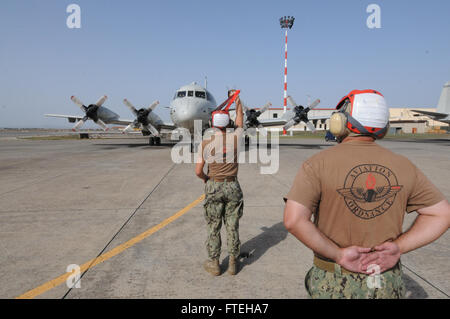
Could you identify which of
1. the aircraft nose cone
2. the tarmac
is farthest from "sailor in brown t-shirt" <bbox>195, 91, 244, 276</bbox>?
the aircraft nose cone

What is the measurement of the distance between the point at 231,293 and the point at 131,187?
19.6 ft

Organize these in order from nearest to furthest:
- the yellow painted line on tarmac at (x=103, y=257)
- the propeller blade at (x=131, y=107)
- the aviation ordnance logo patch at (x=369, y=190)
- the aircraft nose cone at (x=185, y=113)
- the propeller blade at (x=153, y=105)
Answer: the aviation ordnance logo patch at (x=369, y=190) → the yellow painted line on tarmac at (x=103, y=257) → the aircraft nose cone at (x=185, y=113) → the propeller blade at (x=131, y=107) → the propeller blade at (x=153, y=105)

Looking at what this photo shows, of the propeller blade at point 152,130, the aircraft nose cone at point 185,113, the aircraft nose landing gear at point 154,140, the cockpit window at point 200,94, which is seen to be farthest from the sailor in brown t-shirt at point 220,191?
the aircraft nose landing gear at point 154,140

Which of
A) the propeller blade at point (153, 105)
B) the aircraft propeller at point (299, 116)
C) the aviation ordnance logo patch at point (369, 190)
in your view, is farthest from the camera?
the aircraft propeller at point (299, 116)

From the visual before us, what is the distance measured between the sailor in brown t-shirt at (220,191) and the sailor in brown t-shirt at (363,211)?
183 cm

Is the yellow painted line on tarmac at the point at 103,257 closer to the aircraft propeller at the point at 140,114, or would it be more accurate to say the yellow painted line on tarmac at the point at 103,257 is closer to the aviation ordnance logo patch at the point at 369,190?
the aviation ordnance logo patch at the point at 369,190

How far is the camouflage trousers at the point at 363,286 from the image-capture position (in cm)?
159

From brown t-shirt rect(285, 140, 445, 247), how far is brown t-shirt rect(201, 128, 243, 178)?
1.87m

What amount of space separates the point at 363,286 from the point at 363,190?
560 millimetres

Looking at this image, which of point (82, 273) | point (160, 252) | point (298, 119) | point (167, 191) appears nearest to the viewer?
point (82, 273)

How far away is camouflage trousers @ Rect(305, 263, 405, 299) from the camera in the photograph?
1.59 metres

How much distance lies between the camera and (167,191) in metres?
7.64
